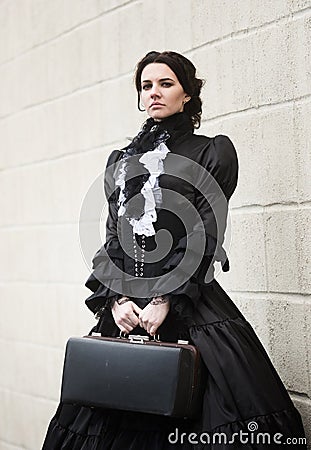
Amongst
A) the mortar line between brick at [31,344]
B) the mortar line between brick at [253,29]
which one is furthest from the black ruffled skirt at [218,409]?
the mortar line between brick at [31,344]

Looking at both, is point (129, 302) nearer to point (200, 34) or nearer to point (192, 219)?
point (192, 219)

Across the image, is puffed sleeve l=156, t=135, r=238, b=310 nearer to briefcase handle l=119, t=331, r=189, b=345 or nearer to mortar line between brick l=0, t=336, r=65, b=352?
briefcase handle l=119, t=331, r=189, b=345

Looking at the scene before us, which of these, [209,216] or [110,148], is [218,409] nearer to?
[209,216]

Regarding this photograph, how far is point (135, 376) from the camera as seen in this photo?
185cm

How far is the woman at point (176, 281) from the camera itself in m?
1.86

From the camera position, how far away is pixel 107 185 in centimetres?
216

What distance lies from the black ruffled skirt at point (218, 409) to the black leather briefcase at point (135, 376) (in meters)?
0.05

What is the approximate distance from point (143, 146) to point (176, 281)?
377mm

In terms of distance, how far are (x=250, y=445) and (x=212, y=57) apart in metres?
1.28

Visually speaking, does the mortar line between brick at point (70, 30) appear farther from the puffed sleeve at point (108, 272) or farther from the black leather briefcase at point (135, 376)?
the black leather briefcase at point (135, 376)

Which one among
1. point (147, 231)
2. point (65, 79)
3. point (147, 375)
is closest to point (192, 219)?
point (147, 231)

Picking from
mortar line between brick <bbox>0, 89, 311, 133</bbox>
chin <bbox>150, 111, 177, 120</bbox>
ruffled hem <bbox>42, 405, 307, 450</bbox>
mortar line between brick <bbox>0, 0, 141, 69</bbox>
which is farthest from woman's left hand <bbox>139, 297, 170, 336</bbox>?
mortar line between brick <bbox>0, 0, 141, 69</bbox>

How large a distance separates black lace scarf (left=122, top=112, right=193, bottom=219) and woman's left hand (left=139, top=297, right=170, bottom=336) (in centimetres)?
23

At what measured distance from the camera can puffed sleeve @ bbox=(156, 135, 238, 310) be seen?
188 cm
